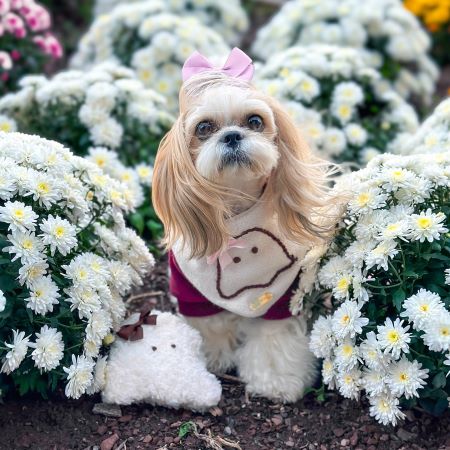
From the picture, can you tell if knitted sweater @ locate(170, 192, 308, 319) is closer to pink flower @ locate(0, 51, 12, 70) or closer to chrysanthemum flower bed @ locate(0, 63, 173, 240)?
chrysanthemum flower bed @ locate(0, 63, 173, 240)

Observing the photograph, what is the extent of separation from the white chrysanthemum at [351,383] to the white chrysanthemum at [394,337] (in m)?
0.20

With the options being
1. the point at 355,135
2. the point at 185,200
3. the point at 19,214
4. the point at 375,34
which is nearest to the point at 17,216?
the point at 19,214

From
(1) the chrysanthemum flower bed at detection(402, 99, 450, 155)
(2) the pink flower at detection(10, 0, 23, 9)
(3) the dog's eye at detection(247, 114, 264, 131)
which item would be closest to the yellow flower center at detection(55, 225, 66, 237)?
(3) the dog's eye at detection(247, 114, 264, 131)

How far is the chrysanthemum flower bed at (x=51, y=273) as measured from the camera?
2797 mm

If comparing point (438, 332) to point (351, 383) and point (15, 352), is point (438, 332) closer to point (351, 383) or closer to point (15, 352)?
point (351, 383)

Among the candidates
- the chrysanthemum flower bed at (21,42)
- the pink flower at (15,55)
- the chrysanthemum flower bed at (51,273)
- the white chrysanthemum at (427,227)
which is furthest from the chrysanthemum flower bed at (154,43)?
the white chrysanthemum at (427,227)

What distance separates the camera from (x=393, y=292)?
109 inches

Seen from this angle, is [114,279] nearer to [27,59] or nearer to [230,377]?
[230,377]

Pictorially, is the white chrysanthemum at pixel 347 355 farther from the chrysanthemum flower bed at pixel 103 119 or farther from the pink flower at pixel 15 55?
the pink flower at pixel 15 55

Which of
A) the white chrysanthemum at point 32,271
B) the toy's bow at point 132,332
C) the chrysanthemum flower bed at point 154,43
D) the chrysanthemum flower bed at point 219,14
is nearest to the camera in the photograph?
the white chrysanthemum at point 32,271

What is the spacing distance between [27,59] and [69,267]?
283 centimetres

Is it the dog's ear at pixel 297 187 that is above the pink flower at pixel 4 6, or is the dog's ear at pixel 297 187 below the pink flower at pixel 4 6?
above

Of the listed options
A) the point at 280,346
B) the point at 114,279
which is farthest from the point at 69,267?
the point at 280,346

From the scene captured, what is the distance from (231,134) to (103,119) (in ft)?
5.61
